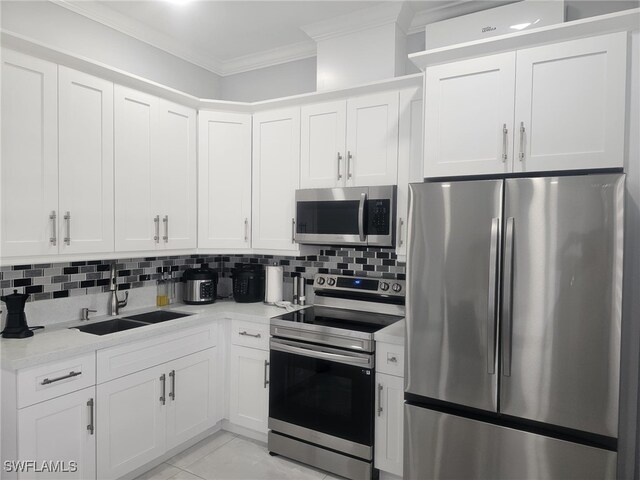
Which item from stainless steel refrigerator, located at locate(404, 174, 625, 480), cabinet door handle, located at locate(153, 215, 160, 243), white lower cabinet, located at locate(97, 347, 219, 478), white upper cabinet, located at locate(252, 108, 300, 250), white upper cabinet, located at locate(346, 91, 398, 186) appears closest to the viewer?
stainless steel refrigerator, located at locate(404, 174, 625, 480)

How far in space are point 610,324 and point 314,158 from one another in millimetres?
1980

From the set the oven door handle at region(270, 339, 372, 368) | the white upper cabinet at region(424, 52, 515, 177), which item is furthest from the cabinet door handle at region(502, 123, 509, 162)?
the oven door handle at region(270, 339, 372, 368)

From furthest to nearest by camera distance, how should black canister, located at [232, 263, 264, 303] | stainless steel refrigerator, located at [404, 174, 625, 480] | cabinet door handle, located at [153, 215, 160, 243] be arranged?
black canister, located at [232, 263, 264, 303]
cabinet door handle, located at [153, 215, 160, 243]
stainless steel refrigerator, located at [404, 174, 625, 480]

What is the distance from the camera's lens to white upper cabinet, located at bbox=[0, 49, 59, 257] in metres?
2.05

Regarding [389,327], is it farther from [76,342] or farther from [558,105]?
[76,342]

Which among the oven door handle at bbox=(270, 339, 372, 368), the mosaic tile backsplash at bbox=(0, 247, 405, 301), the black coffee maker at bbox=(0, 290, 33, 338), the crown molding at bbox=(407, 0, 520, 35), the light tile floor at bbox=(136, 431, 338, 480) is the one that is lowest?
the light tile floor at bbox=(136, 431, 338, 480)

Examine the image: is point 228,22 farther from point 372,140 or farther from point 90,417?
point 90,417

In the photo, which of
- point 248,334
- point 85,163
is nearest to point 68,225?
point 85,163

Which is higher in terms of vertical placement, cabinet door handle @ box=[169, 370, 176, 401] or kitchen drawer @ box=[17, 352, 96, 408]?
kitchen drawer @ box=[17, 352, 96, 408]

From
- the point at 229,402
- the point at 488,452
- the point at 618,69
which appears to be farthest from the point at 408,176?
the point at 229,402

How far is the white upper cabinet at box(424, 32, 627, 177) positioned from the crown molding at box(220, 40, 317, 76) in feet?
4.71

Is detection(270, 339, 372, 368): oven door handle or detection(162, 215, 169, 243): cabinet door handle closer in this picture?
detection(270, 339, 372, 368): oven door handle

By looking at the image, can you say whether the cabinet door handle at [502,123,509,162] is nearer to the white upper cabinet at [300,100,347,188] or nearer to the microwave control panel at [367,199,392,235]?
the microwave control panel at [367,199,392,235]

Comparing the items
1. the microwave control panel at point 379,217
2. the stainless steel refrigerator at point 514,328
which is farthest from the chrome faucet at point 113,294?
the stainless steel refrigerator at point 514,328
